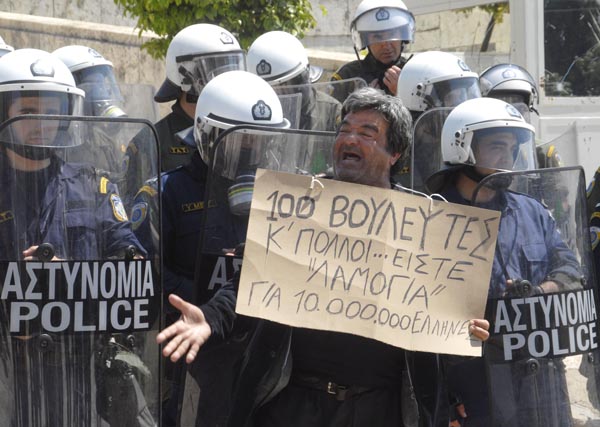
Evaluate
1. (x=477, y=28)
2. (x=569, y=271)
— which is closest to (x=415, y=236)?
(x=569, y=271)

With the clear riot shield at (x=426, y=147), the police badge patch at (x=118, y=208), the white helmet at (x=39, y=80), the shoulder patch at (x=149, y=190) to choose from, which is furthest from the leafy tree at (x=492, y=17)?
the police badge patch at (x=118, y=208)

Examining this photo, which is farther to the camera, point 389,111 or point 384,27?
point 384,27

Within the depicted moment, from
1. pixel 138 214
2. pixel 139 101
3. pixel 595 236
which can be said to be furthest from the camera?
pixel 139 101

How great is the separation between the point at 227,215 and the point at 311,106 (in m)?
1.74

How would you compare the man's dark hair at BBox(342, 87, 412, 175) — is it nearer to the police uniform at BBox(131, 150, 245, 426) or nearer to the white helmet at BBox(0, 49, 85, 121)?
the police uniform at BBox(131, 150, 245, 426)

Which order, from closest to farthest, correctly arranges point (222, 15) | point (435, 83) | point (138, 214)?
point (138, 214), point (435, 83), point (222, 15)

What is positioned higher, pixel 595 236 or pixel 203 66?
pixel 203 66

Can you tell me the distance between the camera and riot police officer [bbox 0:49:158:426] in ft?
12.8

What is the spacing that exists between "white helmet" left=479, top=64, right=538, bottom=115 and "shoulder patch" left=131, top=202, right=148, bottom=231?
2828 millimetres

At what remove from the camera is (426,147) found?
17.4ft

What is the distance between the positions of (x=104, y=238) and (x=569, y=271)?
1605mm

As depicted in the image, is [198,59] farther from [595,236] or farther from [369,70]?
[595,236]

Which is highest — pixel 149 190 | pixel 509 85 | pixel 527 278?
pixel 509 85

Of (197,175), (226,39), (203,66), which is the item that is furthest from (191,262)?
(226,39)
